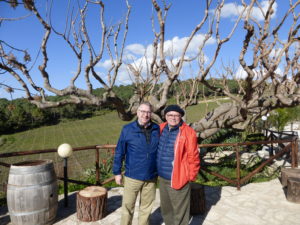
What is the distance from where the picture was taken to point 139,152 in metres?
2.87

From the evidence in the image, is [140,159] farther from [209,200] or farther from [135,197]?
[209,200]

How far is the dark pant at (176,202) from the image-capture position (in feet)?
9.51

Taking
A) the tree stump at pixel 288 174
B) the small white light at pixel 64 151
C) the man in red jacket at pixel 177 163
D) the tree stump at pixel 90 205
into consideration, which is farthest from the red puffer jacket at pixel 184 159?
the tree stump at pixel 288 174

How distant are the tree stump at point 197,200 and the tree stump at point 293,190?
5.37 ft

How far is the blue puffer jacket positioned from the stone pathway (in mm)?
1102

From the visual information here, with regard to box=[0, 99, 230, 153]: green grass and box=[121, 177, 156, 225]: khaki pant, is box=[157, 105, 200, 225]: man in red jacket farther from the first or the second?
box=[0, 99, 230, 153]: green grass

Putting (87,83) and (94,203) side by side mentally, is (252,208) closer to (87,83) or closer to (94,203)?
(94,203)

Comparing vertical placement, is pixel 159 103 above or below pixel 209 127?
above

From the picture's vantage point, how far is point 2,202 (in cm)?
470

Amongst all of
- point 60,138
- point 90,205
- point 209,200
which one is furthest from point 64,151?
point 60,138

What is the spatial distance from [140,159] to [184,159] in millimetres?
518

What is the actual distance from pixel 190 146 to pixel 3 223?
3036 millimetres

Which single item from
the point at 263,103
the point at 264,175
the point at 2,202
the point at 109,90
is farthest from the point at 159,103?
the point at 2,202

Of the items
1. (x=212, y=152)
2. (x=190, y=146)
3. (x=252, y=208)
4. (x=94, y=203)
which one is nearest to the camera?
(x=190, y=146)
